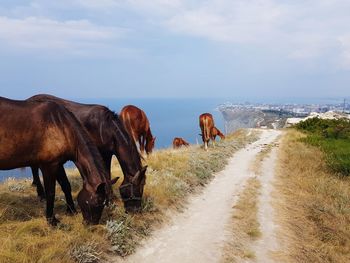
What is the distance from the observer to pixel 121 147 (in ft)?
25.6

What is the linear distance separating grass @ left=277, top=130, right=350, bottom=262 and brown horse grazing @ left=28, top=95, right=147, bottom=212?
3.30 meters

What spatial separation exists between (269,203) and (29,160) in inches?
272

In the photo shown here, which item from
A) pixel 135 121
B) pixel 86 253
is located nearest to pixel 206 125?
pixel 135 121

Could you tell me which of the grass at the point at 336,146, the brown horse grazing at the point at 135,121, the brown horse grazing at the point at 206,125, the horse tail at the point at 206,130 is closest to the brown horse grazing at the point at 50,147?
the brown horse grazing at the point at 135,121

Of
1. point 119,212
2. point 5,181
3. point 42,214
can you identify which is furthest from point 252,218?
point 5,181

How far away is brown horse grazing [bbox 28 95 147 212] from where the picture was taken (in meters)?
7.63

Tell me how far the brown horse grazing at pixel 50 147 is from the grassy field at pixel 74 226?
370 millimetres

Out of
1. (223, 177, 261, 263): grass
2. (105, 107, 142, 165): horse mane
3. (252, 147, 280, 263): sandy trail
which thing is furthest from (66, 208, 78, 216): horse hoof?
(252, 147, 280, 263): sandy trail

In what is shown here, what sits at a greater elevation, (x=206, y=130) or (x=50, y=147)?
(x=50, y=147)

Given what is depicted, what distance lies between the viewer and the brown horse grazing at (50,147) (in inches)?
235

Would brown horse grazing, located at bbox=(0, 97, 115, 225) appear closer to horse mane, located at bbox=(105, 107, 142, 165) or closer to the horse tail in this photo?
horse mane, located at bbox=(105, 107, 142, 165)

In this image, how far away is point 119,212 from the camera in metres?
7.51

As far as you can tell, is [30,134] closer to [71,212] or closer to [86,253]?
[71,212]

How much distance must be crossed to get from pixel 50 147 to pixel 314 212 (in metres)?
7.04
